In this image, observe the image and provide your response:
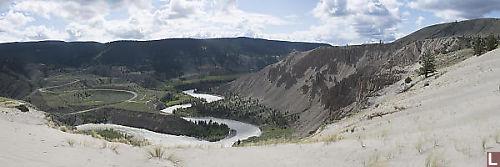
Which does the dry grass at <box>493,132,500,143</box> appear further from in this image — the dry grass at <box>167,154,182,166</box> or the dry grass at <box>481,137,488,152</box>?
the dry grass at <box>167,154,182,166</box>

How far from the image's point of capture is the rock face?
2564 inches

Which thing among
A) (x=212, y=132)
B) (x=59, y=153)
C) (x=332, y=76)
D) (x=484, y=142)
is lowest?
(x=212, y=132)

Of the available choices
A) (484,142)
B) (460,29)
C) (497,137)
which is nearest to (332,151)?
(484,142)

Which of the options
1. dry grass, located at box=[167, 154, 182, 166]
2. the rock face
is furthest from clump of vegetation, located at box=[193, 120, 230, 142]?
dry grass, located at box=[167, 154, 182, 166]

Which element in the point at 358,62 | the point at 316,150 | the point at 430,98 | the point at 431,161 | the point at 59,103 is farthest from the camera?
the point at 59,103

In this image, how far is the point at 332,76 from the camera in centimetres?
10556

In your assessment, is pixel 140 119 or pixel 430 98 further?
pixel 140 119

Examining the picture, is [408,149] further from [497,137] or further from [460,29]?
[460,29]

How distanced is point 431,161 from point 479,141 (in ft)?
7.80

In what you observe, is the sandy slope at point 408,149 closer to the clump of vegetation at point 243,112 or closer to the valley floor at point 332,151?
the valley floor at point 332,151

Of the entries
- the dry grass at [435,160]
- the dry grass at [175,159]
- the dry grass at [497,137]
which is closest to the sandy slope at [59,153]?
the dry grass at [175,159]

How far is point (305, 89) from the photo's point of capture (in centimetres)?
10844

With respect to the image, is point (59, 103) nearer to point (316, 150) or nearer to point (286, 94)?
point (286, 94)

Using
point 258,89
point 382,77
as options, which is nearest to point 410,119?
point 382,77
